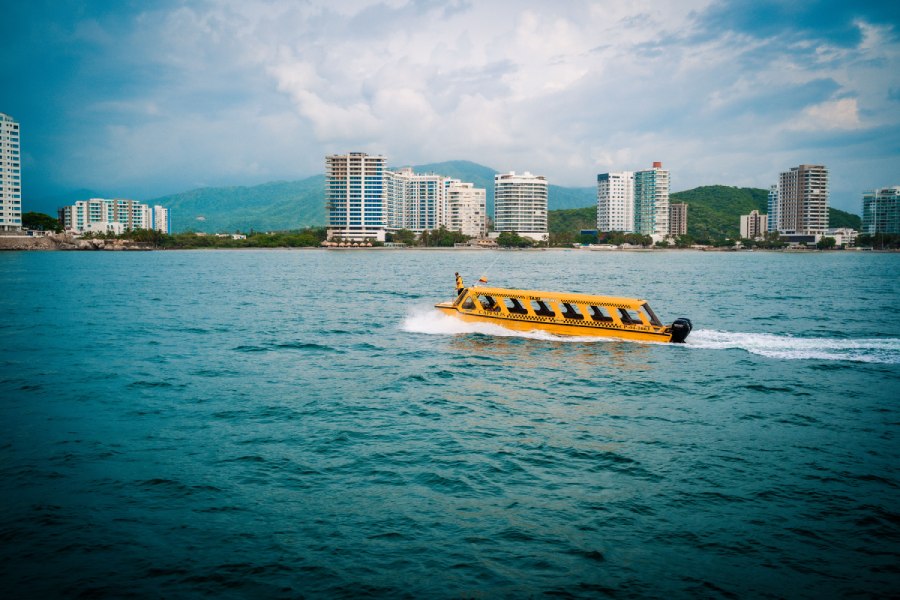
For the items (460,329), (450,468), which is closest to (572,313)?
(460,329)

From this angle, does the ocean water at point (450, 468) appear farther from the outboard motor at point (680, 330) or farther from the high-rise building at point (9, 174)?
the high-rise building at point (9, 174)

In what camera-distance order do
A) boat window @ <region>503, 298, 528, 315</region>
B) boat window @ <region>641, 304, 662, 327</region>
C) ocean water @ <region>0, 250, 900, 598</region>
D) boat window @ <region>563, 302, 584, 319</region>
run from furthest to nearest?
boat window @ <region>503, 298, 528, 315</region>
boat window @ <region>563, 302, 584, 319</region>
boat window @ <region>641, 304, 662, 327</region>
ocean water @ <region>0, 250, 900, 598</region>

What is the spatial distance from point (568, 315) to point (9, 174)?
17305 cm

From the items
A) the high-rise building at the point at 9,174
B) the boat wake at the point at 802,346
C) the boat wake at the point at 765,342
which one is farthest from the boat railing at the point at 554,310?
the high-rise building at the point at 9,174

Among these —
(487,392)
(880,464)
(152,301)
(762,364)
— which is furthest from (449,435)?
(152,301)

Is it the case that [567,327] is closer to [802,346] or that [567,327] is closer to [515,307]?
[515,307]

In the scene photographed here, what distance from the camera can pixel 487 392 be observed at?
19.7 meters

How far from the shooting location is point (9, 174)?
155375 millimetres

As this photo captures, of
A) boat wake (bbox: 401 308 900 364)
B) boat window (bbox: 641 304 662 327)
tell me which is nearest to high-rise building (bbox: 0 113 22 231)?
boat wake (bbox: 401 308 900 364)

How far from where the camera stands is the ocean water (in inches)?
367

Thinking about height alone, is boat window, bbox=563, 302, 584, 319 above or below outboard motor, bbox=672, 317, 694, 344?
above

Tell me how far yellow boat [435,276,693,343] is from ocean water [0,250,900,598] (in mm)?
960

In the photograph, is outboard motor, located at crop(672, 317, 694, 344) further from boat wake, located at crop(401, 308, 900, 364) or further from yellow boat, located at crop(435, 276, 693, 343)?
boat wake, located at crop(401, 308, 900, 364)

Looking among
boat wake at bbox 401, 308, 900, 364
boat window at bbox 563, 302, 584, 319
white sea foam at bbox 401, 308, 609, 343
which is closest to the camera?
boat wake at bbox 401, 308, 900, 364
